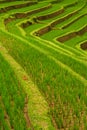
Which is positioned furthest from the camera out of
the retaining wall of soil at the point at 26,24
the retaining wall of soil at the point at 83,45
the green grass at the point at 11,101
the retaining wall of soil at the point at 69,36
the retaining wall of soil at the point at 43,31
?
the retaining wall of soil at the point at 26,24

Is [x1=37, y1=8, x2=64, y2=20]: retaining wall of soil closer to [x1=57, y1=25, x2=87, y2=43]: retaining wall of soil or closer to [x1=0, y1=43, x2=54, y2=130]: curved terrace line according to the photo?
[x1=57, y1=25, x2=87, y2=43]: retaining wall of soil

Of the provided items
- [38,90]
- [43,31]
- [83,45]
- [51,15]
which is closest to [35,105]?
[38,90]

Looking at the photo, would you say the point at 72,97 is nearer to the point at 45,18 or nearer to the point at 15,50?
the point at 15,50

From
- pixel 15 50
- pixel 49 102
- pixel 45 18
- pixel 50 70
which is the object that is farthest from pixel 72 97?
pixel 45 18

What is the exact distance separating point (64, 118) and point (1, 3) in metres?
19.1

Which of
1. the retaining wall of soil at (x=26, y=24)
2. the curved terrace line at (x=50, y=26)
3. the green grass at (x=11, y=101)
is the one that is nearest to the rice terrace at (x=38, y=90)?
the green grass at (x=11, y=101)

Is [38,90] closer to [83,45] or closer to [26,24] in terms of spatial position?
[83,45]

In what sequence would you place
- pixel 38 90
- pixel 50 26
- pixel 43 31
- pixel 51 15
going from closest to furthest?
1. pixel 38 90
2. pixel 43 31
3. pixel 50 26
4. pixel 51 15

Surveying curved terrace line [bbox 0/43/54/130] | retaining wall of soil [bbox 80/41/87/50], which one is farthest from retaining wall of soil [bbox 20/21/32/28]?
curved terrace line [bbox 0/43/54/130]

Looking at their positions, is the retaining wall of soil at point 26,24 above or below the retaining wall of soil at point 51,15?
above

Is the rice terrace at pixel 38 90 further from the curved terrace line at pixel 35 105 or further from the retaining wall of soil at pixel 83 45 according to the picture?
the retaining wall of soil at pixel 83 45

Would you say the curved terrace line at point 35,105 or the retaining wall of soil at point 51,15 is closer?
the curved terrace line at point 35,105

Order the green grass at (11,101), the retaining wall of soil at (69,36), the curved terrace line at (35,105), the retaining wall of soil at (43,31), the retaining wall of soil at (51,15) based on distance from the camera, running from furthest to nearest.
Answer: the retaining wall of soil at (51,15)
the retaining wall of soil at (43,31)
the retaining wall of soil at (69,36)
the curved terrace line at (35,105)
the green grass at (11,101)

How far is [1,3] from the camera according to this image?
2239cm
